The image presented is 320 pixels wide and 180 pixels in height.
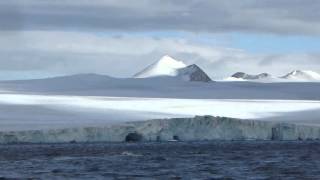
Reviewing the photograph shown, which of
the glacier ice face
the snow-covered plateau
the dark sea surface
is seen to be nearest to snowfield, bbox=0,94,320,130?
the snow-covered plateau

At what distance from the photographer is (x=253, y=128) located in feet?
343

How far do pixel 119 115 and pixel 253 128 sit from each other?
17.1m

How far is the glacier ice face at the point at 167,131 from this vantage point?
10162 centimetres

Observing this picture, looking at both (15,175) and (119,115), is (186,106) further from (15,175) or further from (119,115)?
(15,175)

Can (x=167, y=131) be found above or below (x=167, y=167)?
above

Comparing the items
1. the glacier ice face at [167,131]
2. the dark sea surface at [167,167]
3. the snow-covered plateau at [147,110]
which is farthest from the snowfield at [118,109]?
the dark sea surface at [167,167]

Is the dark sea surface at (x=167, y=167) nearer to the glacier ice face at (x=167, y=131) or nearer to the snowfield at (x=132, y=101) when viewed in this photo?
the glacier ice face at (x=167, y=131)

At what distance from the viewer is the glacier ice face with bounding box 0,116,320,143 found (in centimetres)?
10162

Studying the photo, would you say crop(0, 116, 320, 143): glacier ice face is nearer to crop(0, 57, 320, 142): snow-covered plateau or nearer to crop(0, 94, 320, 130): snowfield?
crop(0, 57, 320, 142): snow-covered plateau

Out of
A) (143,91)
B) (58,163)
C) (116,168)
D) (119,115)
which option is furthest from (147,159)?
(143,91)

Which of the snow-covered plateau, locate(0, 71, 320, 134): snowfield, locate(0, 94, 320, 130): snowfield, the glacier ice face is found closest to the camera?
the glacier ice face

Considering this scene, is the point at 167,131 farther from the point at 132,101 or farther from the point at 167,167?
the point at 167,167

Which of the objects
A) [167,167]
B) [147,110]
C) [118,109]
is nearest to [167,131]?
[147,110]

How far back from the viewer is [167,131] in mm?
103688
